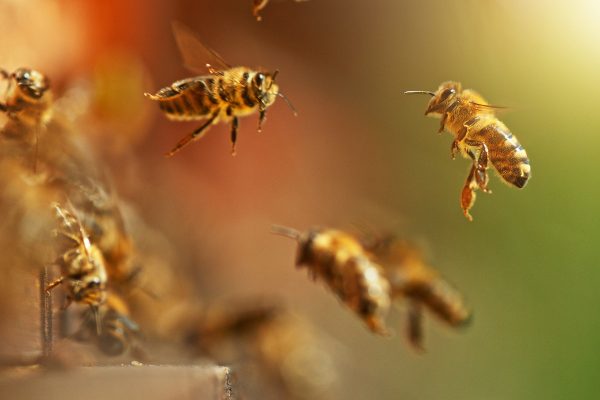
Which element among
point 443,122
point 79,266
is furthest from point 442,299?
point 79,266

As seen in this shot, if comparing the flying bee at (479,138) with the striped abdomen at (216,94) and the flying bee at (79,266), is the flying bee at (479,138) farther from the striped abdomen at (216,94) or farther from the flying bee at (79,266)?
the flying bee at (79,266)

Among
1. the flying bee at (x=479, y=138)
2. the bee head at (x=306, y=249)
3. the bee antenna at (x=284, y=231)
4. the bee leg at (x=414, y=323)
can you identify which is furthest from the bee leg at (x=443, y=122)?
the bee antenna at (x=284, y=231)

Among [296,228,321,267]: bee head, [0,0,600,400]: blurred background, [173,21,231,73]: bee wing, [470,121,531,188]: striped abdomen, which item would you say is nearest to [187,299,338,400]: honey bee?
[0,0,600,400]: blurred background

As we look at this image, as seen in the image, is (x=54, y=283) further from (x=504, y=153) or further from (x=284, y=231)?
(x=284, y=231)

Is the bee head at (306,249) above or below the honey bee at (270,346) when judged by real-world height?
above

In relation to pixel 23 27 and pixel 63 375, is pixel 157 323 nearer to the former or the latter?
pixel 23 27
